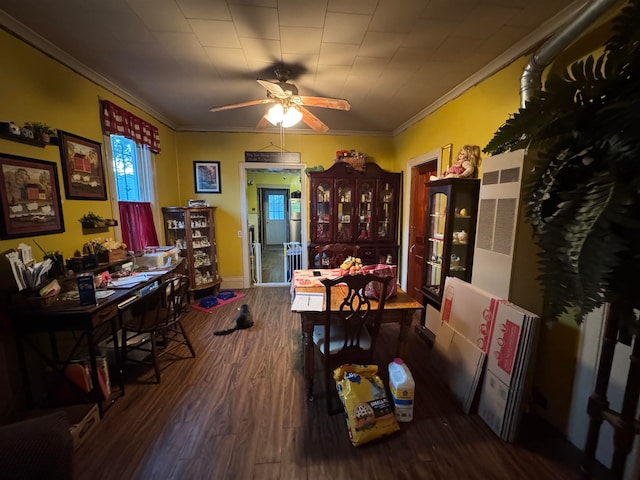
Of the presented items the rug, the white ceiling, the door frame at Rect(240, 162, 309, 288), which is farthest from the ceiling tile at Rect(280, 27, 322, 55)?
the rug

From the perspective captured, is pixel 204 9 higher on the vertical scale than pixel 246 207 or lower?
higher

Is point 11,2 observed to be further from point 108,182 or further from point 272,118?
point 272,118

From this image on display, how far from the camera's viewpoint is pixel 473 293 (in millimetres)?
1969

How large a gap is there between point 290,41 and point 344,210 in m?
2.60

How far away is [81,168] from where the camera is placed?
7.50ft

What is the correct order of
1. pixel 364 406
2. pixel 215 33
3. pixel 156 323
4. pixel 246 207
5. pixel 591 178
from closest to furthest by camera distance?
pixel 591 178, pixel 364 406, pixel 215 33, pixel 156 323, pixel 246 207

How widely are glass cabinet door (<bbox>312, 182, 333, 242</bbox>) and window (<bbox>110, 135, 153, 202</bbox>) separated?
2.35 m

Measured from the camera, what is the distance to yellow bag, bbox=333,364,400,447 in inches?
62.0

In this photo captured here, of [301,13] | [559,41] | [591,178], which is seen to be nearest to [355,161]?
[301,13]

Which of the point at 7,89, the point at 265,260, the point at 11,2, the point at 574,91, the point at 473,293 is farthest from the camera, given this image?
the point at 265,260

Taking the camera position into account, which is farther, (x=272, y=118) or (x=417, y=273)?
(x=417, y=273)

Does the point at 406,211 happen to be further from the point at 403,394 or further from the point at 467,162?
the point at 403,394

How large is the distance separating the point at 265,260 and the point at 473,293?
5.55m

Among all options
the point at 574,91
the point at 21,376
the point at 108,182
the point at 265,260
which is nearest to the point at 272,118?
the point at 108,182
